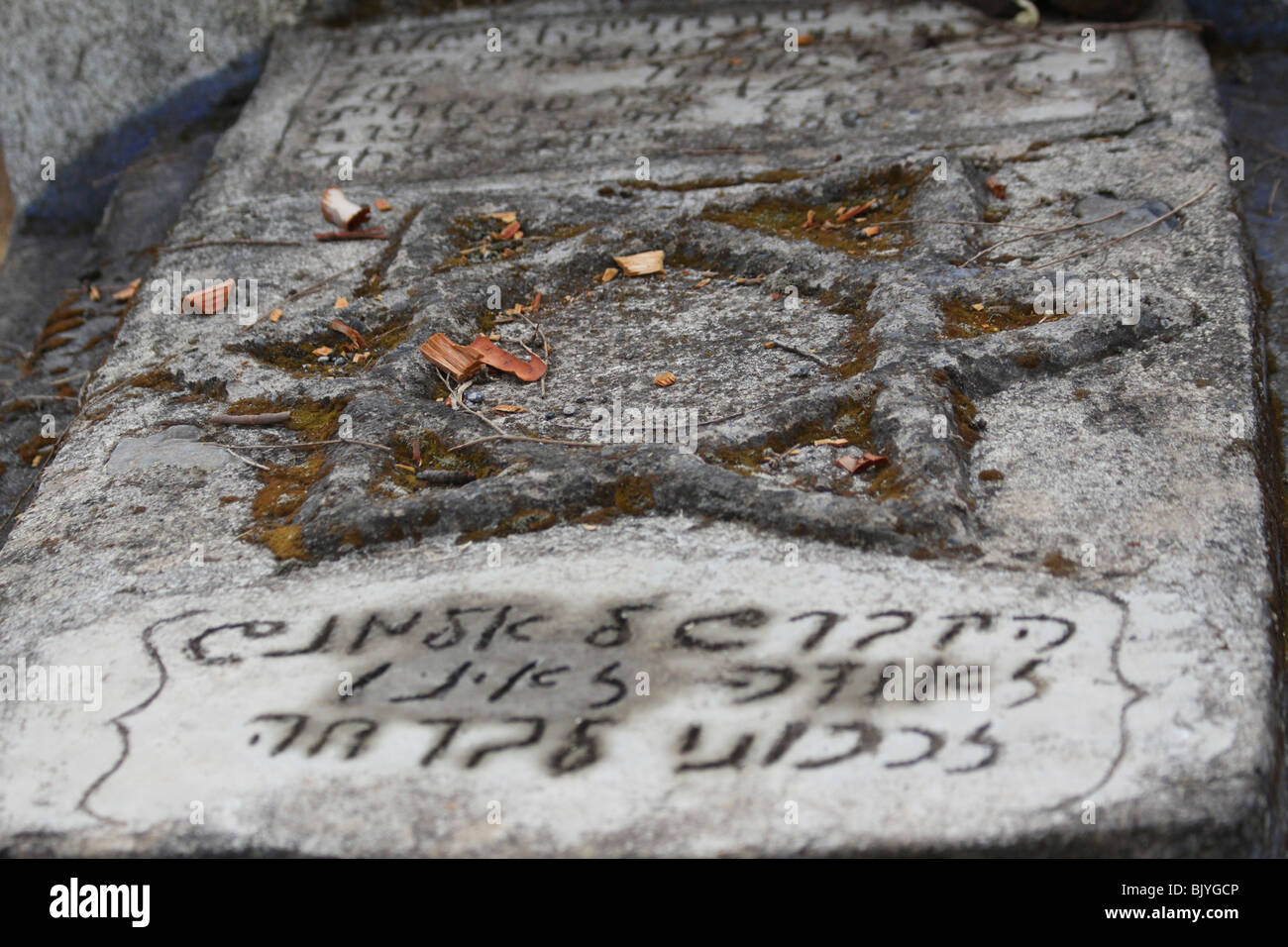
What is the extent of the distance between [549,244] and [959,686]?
1.63 m

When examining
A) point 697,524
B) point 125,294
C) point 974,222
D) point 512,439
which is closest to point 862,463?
point 697,524

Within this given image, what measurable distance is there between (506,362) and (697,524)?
0.69m

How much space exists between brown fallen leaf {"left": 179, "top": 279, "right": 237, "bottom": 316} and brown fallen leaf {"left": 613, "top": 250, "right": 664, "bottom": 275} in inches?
35.1

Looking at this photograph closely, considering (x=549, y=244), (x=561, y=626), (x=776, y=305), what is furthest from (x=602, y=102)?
(x=561, y=626)

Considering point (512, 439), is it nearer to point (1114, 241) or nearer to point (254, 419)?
point (254, 419)

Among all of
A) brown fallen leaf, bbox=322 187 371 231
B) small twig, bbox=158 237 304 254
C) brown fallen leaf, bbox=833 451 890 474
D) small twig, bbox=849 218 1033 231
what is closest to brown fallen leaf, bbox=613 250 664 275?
small twig, bbox=849 218 1033 231

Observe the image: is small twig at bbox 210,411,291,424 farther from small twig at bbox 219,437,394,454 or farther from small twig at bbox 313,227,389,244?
small twig at bbox 313,227,389,244

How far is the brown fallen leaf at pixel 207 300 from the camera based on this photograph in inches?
103

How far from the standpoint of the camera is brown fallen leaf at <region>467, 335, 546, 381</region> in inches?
92.2

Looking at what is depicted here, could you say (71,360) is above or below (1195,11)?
below

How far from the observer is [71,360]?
298 cm
